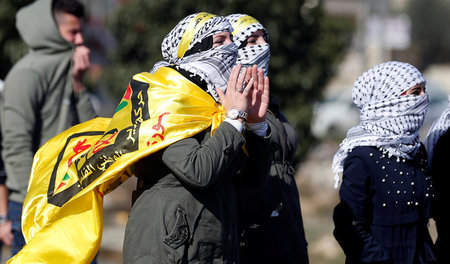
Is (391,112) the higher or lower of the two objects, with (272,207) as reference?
higher

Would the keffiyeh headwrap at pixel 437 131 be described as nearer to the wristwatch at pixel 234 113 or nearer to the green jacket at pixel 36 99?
the wristwatch at pixel 234 113

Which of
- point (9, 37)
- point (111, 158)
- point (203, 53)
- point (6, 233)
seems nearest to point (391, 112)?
point (203, 53)

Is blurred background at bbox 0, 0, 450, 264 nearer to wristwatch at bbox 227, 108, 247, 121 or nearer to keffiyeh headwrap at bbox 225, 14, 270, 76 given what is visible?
keffiyeh headwrap at bbox 225, 14, 270, 76

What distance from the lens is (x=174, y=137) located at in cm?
299

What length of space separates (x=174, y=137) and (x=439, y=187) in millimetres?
1686

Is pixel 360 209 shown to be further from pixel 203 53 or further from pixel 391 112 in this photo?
pixel 203 53

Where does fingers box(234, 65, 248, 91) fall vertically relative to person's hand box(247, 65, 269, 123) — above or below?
above

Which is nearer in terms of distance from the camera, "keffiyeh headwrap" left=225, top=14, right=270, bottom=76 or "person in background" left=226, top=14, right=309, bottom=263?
"person in background" left=226, top=14, right=309, bottom=263

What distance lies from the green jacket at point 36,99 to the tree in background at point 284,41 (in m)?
2.39

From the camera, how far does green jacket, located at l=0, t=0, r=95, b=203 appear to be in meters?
4.42

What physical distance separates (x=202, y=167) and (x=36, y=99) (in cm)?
195

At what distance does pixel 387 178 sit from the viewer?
363 centimetres

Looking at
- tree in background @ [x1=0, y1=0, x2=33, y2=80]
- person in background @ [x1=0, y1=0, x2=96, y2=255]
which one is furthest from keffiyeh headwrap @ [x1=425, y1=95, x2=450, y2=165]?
tree in background @ [x1=0, y1=0, x2=33, y2=80]

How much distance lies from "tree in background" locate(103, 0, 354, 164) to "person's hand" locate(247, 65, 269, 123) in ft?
12.2
